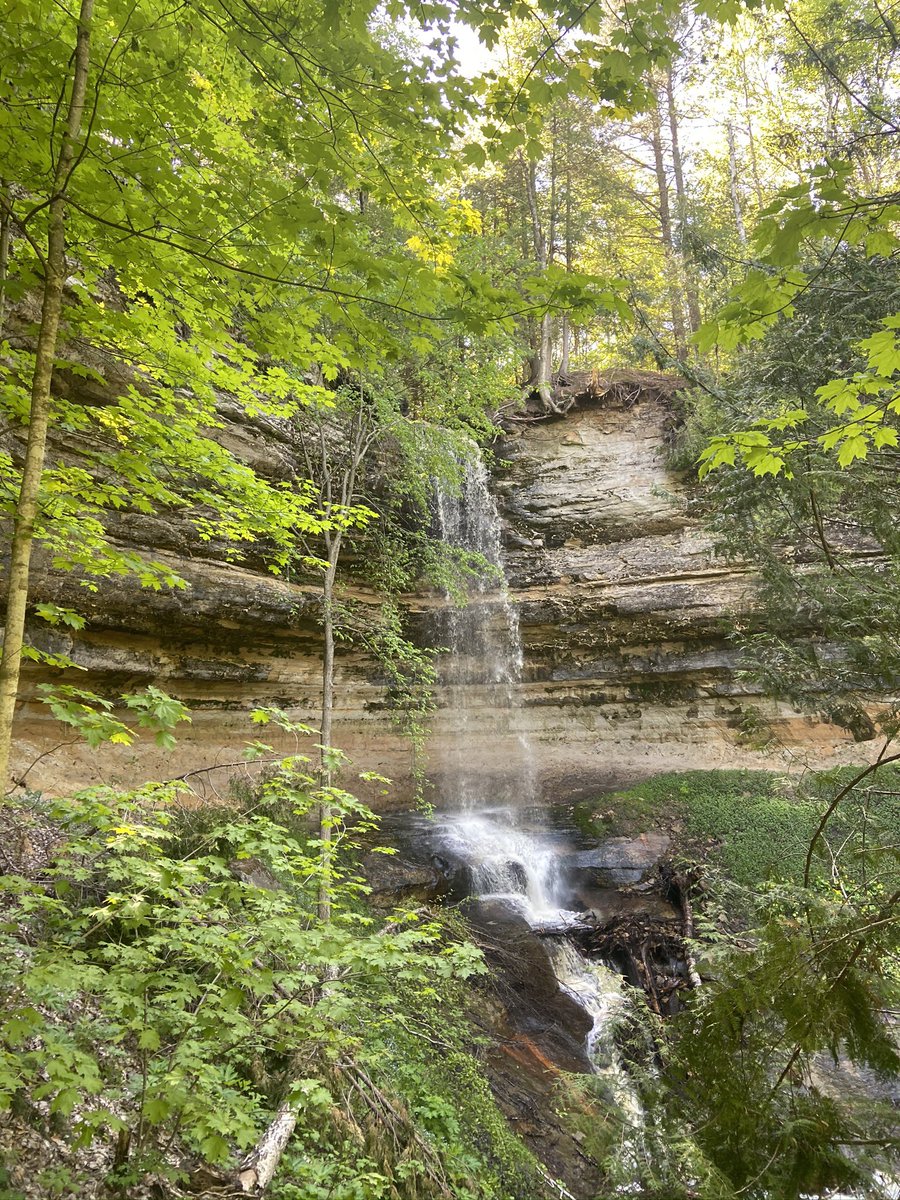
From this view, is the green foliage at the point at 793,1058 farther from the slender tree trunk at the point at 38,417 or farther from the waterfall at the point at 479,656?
the waterfall at the point at 479,656

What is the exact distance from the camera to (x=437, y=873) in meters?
9.64

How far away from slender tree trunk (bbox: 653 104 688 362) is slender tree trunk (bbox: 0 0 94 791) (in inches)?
658

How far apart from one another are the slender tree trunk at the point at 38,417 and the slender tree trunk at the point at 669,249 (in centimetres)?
1672

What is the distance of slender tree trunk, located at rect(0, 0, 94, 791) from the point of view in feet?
6.37

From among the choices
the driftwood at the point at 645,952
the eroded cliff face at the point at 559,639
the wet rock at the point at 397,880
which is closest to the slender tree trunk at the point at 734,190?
the eroded cliff face at the point at 559,639

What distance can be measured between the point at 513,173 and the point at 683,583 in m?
13.9

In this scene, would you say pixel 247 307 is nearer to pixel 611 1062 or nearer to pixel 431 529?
pixel 611 1062

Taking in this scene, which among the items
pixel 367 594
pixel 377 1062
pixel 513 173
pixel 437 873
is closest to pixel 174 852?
pixel 377 1062

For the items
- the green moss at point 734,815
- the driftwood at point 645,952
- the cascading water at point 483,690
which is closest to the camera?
the driftwood at point 645,952

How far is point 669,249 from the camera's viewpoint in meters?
17.5

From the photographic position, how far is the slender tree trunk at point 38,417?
1.94m

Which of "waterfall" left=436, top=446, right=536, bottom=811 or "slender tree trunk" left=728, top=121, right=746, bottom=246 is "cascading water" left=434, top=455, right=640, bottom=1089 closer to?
"waterfall" left=436, top=446, right=536, bottom=811

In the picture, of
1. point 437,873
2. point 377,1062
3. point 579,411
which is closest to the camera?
point 377,1062

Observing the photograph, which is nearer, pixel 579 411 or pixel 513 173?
pixel 579 411
